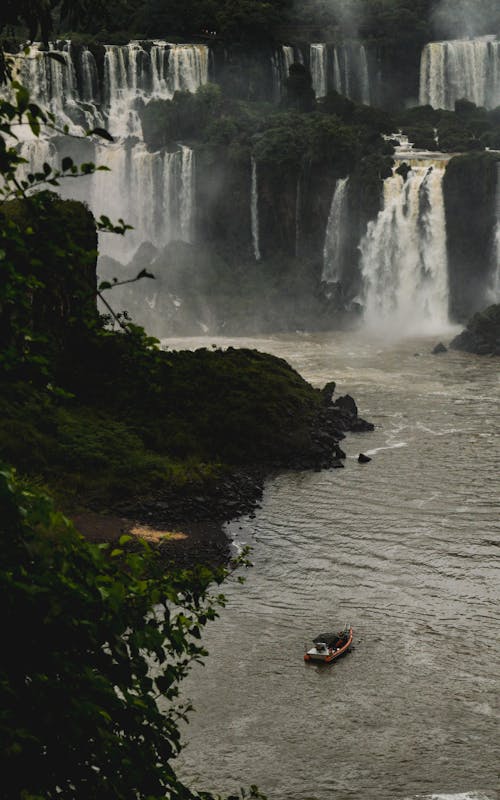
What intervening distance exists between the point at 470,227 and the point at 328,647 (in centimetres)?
6251

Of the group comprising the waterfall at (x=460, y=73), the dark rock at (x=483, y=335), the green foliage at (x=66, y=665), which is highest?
the waterfall at (x=460, y=73)

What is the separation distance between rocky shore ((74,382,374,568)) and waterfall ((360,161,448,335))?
131ft

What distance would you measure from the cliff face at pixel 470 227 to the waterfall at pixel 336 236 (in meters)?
8.03

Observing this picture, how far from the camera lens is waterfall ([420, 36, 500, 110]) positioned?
108562 mm

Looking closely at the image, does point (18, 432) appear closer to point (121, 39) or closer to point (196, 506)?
point (196, 506)

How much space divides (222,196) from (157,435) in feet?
168

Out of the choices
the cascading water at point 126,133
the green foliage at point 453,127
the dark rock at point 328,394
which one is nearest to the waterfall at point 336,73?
the green foliage at point 453,127

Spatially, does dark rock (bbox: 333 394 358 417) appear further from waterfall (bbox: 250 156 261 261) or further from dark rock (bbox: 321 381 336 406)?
waterfall (bbox: 250 156 261 261)

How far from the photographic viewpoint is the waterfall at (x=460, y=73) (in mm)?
108562

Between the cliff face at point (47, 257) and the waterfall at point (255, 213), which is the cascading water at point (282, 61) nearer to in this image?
the waterfall at point (255, 213)

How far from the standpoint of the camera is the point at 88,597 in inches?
359

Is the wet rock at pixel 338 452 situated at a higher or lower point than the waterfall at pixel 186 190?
lower

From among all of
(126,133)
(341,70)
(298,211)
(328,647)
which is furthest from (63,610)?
(341,70)

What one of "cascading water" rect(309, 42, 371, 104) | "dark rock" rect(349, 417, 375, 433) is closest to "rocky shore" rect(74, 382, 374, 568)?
"dark rock" rect(349, 417, 375, 433)
